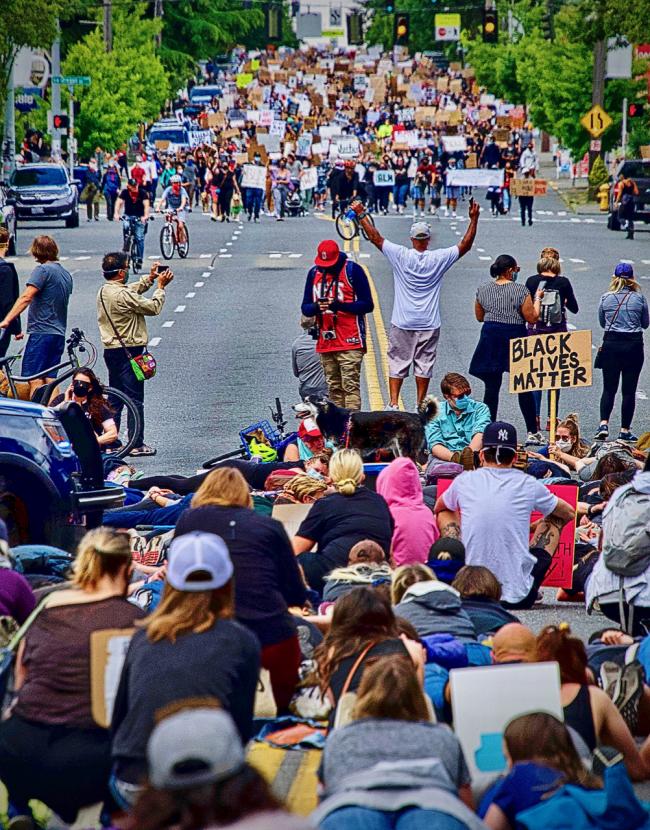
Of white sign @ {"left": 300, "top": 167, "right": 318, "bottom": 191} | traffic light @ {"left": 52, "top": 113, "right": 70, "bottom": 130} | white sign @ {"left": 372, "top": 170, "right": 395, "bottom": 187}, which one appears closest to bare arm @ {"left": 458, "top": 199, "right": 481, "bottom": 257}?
white sign @ {"left": 372, "top": 170, "right": 395, "bottom": 187}

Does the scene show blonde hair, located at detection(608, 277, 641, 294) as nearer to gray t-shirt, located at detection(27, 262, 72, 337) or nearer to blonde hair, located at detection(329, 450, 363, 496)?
gray t-shirt, located at detection(27, 262, 72, 337)

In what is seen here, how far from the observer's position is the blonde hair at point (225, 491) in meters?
8.18

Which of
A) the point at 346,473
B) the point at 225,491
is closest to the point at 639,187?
the point at 346,473

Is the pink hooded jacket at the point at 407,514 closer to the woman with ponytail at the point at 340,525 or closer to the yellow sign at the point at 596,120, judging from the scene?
the woman with ponytail at the point at 340,525

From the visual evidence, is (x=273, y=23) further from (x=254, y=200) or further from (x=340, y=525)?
(x=340, y=525)

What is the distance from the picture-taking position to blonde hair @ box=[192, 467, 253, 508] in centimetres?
818

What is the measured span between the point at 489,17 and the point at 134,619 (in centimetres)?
5980

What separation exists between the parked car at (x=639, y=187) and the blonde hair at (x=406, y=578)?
39.3 meters

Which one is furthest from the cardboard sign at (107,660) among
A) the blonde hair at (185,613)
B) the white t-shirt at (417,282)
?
the white t-shirt at (417,282)

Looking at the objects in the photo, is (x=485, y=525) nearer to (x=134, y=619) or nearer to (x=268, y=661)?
(x=268, y=661)

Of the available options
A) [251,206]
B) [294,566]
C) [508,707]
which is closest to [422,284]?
[294,566]

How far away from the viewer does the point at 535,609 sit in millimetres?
11102

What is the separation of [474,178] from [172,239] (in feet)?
59.8

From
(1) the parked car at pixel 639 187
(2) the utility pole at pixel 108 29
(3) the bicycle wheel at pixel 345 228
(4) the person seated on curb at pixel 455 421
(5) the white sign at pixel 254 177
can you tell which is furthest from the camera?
(2) the utility pole at pixel 108 29
